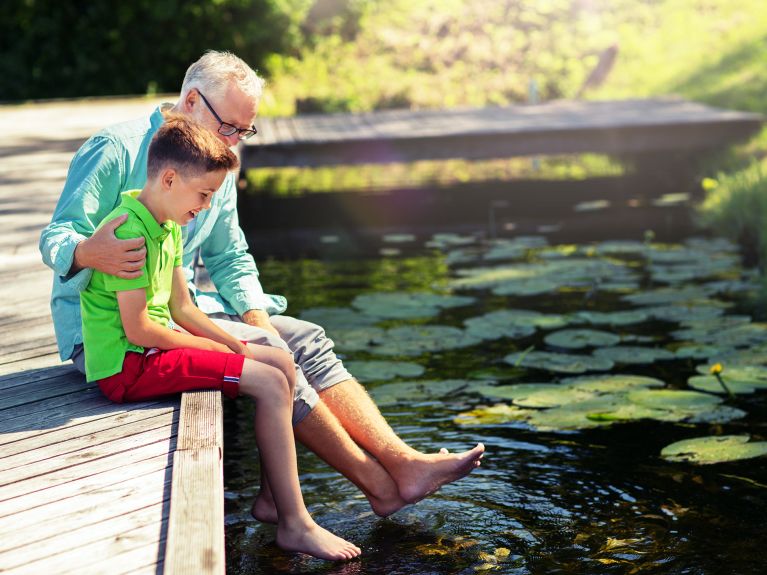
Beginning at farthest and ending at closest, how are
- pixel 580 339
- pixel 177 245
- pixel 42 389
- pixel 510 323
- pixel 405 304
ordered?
pixel 405 304 < pixel 510 323 < pixel 580 339 < pixel 42 389 < pixel 177 245

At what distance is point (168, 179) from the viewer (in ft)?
7.80

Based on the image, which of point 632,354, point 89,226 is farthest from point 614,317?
point 89,226

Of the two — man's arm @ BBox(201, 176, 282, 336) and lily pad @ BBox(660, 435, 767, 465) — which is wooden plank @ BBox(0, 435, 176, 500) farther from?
lily pad @ BBox(660, 435, 767, 465)

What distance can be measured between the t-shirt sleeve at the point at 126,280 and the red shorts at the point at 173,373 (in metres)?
0.18

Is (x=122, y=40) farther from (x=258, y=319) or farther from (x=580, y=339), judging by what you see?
(x=258, y=319)

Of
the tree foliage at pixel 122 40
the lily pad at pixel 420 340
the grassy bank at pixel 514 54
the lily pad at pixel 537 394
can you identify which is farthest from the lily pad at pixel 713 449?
the tree foliage at pixel 122 40

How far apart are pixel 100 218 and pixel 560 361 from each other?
2264 mm

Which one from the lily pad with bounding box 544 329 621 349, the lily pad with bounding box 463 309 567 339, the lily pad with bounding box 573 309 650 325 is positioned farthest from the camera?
the lily pad with bounding box 573 309 650 325

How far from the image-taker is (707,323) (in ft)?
16.2

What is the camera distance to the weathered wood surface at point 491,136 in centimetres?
827

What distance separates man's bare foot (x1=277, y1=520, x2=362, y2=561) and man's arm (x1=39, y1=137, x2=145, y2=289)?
705 millimetres

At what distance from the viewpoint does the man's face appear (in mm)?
2701

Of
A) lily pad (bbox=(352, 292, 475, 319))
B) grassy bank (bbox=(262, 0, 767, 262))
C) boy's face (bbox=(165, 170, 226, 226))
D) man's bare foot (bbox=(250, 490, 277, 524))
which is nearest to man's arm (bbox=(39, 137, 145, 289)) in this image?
boy's face (bbox=(165, 170, 226, 226))

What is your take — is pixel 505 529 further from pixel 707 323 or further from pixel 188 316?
pixel 707 323
